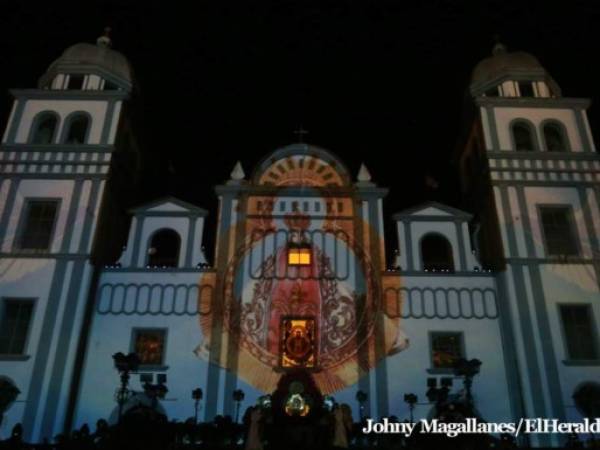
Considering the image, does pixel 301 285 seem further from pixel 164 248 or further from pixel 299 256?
pixel 164 248

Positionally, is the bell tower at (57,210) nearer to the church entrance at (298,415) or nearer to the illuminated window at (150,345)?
the illuminated window at (150,345)

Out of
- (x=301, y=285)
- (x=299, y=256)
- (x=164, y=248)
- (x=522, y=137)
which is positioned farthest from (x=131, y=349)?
(x=522, y=137)

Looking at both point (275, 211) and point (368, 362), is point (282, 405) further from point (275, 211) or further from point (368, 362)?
point (275, 211)

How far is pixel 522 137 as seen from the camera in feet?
91.6

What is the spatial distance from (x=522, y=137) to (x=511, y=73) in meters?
3.40

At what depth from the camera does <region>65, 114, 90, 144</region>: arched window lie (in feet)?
89.6

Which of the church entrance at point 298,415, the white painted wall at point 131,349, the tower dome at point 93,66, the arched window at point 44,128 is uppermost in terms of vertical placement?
the tower dome at point 93,66

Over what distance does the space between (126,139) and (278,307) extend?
11.4 metres

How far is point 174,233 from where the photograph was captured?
85.0ft

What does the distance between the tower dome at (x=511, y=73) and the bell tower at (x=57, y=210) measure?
16675mm

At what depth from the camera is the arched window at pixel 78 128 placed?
27312 millimetres

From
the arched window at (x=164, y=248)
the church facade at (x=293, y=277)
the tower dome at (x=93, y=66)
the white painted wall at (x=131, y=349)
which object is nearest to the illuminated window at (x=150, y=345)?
the church facade at (x=293, y=277)

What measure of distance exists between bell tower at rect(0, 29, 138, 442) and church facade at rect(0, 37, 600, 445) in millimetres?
72

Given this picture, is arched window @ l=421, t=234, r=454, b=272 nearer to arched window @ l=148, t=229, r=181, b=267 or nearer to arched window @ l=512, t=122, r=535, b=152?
arched window @ l=512, t=122, r=535, b=152
